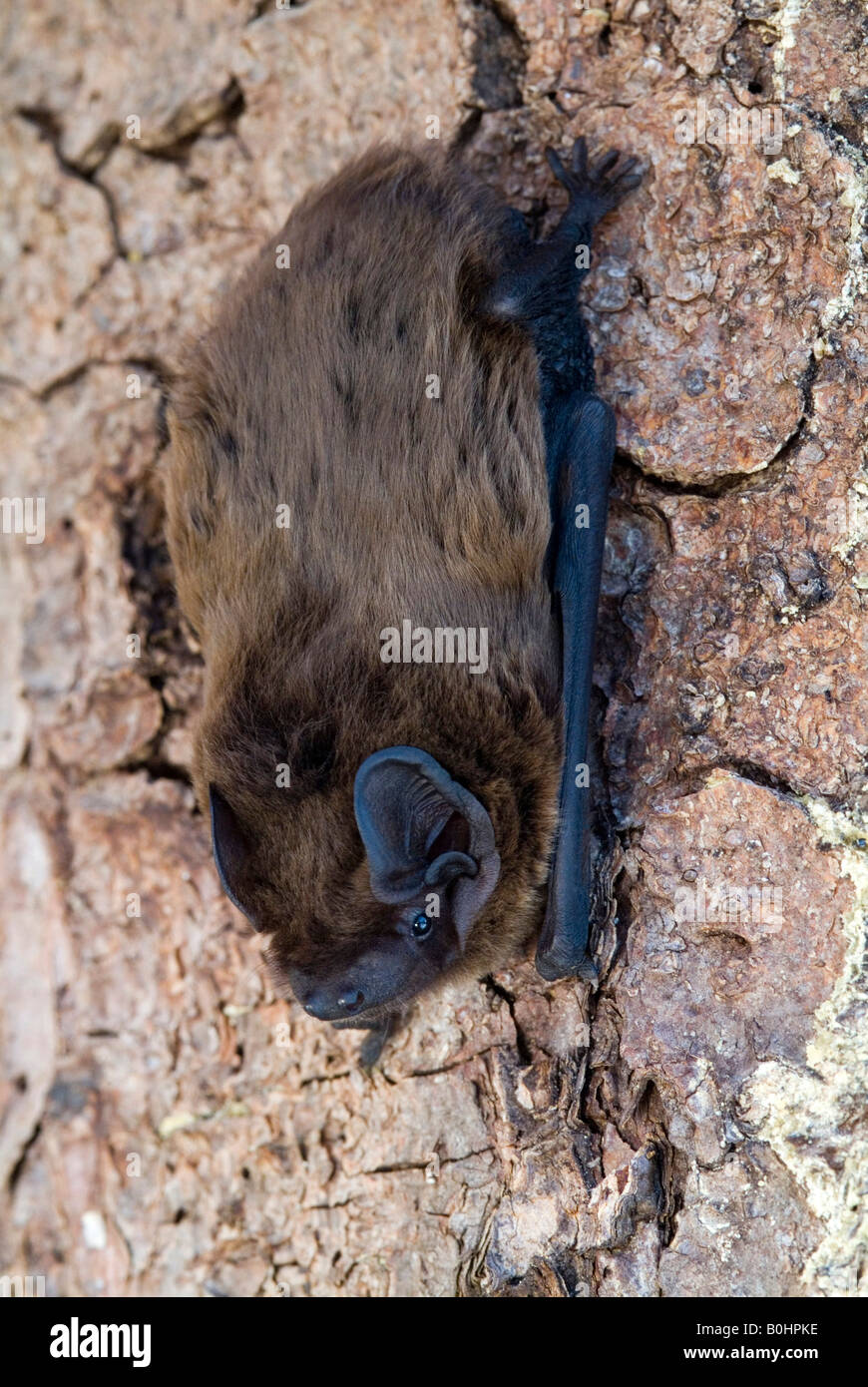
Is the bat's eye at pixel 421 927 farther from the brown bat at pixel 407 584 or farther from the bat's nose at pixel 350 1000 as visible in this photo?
the bat's nose at pixel 350 1000

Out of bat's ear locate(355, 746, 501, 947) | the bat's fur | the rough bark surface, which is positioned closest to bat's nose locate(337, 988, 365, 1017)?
the bat's fur

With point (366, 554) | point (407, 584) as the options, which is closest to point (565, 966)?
point (407, 584)

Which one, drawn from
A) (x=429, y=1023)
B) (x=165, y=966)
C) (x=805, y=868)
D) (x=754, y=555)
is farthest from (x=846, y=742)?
(x=165, y=966)

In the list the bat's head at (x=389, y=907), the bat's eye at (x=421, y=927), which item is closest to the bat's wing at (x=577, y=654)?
the bat's head at (x=389, y=907)

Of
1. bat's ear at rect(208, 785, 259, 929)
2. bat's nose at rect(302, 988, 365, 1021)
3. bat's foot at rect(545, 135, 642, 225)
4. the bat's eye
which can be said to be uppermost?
bat's foot at rect(545, 135, 642, 225)

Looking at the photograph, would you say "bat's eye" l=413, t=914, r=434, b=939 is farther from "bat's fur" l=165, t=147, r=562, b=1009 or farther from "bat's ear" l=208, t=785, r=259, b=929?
"bat's ear" l=208, t=785, r=259, b=929

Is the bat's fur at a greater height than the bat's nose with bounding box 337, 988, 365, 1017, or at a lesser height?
greater

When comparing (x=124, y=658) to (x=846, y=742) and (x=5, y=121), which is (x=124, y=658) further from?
(x=846, y=742)

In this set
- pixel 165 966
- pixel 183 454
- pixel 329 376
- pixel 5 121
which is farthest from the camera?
pixel 5 121
